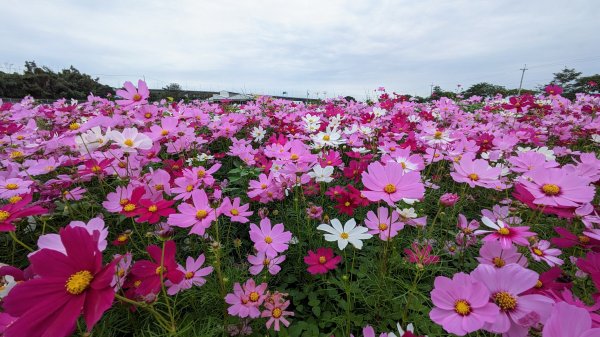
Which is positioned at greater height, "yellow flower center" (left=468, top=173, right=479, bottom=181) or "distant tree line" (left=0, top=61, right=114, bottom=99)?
"distant tree line" (left=0, top=61, right=114, bottom=99)

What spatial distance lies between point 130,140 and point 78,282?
544 mm

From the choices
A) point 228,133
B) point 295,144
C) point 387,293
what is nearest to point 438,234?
point 387,293

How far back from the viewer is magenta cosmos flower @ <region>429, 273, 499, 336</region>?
0.45 m

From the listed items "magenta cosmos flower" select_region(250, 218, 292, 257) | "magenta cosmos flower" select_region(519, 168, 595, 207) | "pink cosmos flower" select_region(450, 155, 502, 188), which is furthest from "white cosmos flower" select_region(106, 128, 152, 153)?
"magenta cosmos flower" select_region(519, 168, 595, 207)

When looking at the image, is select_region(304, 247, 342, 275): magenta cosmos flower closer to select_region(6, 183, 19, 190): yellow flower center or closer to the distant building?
select_region(6, 183, 19, 190): yellow flower center

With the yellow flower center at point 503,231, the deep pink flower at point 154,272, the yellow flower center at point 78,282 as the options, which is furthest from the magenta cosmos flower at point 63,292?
the yellow flower center at point 503,231

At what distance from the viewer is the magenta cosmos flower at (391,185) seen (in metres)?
0.66

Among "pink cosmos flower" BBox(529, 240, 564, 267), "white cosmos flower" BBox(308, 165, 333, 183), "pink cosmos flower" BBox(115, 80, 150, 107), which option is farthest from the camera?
"pink cosmos flower" BBox(115, 80, 150, 107)

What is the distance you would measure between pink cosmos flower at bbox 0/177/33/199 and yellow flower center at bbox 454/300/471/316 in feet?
4.10

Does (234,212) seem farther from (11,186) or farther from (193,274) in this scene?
(11,186)

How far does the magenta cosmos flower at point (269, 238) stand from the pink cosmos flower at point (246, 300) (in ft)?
0.39

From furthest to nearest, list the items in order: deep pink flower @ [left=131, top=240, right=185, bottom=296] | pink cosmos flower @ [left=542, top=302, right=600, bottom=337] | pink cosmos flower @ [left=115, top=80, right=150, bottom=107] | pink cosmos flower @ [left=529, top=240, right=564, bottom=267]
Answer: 1. pink cosmos flower @ [left=115, top=80, right=150, bottom=107]
2. pink cosmos flower @ [left=529, top=240, right=564, bottom=267]
3. deep pink flower @ [left=131, top=240, right=185, bottom=296]
4. pink cosmos flower @ [left=542, top=302, right=600, bottom=337]

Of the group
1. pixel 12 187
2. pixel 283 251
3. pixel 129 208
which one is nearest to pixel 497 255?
pixel 283 251

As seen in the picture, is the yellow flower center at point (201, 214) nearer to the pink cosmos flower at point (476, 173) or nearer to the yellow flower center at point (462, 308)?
the yellow flower center at point (462, 308)
